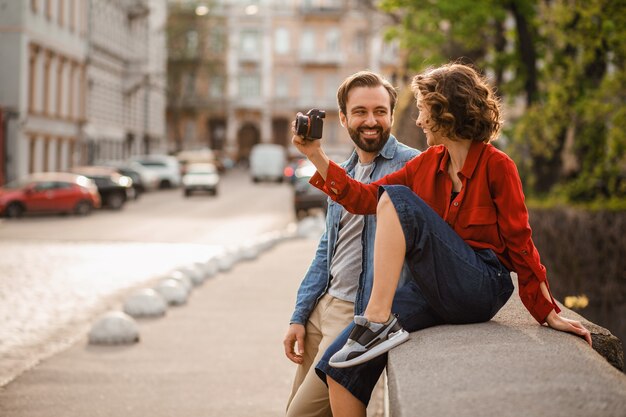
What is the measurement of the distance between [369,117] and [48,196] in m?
31.2

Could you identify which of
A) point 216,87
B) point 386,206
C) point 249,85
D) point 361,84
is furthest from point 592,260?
point 249,85

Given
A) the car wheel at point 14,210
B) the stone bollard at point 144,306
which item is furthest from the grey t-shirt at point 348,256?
the car wheel at point 14,210

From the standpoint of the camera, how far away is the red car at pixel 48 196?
34.0 metres

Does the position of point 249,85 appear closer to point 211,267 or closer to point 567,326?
point 211,267

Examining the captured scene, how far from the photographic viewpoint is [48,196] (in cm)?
3491

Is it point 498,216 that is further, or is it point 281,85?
point 281,85

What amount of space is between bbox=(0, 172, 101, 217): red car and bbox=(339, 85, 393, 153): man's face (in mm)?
30143

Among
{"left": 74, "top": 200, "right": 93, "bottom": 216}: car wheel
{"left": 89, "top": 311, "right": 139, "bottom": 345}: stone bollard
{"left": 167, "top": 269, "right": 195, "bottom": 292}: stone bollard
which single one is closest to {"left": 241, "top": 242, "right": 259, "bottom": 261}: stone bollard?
{"left": 167, "top": 269, "right": 195, "bottom": 292}: stone bollard

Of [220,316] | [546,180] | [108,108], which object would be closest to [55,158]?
[108,108]

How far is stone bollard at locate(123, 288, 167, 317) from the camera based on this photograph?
12242mm

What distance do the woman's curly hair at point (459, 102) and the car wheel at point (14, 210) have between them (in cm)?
3079

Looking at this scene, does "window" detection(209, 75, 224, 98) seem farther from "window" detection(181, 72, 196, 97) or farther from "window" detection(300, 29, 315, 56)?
"window" detection(300, 29, 315, 56)

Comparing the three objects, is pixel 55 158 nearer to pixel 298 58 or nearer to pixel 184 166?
pixel 184 166

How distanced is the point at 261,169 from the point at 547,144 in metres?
50.1
